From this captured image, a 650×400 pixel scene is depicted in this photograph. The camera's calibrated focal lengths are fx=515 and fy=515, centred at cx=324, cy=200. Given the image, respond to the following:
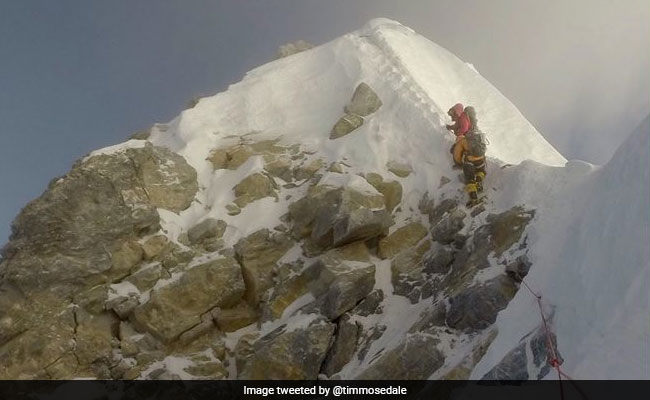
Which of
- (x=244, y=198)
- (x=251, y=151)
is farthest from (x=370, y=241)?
(x=251, y=151)

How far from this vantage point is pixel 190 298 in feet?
54.3

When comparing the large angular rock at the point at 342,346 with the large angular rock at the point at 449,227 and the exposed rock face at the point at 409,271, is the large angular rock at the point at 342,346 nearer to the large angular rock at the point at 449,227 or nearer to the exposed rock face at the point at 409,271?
the exposed rock face at the point at 409,271

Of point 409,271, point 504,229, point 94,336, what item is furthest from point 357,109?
point 94,336

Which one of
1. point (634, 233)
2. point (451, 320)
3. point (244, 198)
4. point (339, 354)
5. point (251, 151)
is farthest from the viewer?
point (251, 151)

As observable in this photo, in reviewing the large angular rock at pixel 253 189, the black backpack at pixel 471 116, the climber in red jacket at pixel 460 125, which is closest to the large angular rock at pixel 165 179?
the large angular rock at pixel 253 189

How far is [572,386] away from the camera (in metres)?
7.56

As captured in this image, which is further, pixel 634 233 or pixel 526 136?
pixel 526 136

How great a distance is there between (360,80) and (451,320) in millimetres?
14193

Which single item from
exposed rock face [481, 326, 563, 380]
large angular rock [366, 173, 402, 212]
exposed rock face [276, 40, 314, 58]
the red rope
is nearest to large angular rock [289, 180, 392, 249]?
large angular rock [366, 173, 402, 212]

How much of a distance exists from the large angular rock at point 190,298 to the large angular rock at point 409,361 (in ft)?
19.1

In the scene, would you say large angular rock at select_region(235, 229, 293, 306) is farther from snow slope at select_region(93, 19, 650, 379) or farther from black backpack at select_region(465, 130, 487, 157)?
black backpack at select_region(465, 130, 487, 157)

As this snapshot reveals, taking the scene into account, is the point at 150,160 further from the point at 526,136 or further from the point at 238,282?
the point at 526,136

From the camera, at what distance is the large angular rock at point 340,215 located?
53.7 feet

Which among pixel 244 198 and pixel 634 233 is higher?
pixel 244 198
